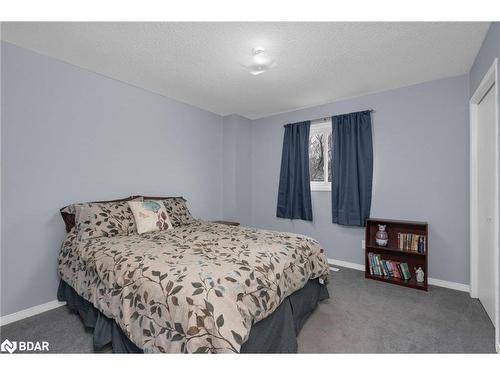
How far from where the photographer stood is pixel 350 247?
11.2 feet

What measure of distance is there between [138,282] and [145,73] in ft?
7.34

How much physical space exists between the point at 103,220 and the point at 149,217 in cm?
41

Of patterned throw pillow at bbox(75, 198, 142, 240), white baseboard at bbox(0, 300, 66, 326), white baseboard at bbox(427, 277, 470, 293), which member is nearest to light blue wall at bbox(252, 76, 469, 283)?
white baseboard at bbox(427, 277, 470, 293)

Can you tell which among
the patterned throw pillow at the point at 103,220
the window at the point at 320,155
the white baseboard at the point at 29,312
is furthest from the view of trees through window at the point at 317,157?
the white baseboard at the point at 29,312

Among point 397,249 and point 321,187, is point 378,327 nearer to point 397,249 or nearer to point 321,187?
point 397,249

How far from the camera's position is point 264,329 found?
4.79ft

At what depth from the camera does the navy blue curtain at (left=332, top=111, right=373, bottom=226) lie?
324 cm

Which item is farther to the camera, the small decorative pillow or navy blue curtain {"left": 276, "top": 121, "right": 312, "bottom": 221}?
navy blue curtain {"left": 276, "top": 121, "right": 312, "bottom": 221}

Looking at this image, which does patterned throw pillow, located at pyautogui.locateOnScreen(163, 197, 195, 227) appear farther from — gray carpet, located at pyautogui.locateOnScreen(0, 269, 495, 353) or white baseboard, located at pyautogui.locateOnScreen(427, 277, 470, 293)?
white baseboard, located at pyautogui.locateOnScreen(427, 277, 470, 293)

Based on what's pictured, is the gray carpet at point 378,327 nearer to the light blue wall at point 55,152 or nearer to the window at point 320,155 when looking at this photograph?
the light blue wall at point 55,152

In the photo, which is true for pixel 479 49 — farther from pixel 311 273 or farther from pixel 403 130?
pixel 311 273

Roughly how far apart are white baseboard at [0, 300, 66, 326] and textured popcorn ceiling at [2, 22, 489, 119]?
2.33 metres
